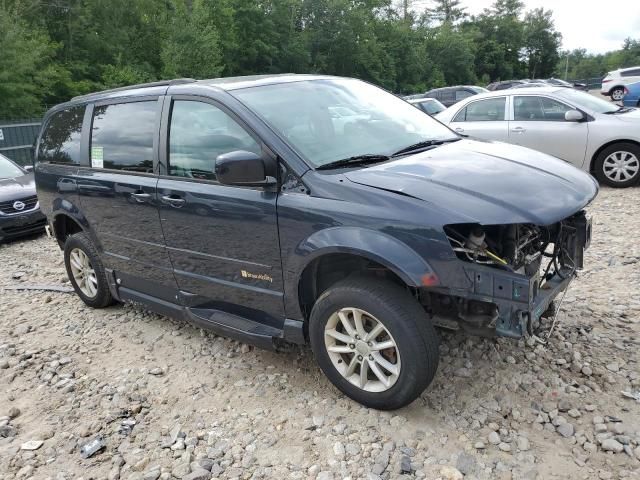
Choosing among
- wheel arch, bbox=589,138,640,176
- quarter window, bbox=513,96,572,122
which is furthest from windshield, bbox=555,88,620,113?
wheel arch, bbox=589,138,640,176

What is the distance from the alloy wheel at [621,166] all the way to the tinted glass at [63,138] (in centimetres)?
700

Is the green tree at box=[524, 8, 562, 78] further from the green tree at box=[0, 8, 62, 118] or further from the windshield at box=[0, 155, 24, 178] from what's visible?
the windshield at box=[0, 155, 24, 178]

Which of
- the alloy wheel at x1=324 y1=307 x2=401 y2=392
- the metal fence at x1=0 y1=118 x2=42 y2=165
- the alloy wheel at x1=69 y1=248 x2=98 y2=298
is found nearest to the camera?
the alloy wheel at x1=324 y1=307 x2=401 y2=392

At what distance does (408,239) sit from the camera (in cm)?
269

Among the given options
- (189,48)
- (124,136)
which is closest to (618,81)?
(189,48)

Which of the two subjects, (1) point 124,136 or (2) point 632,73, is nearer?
(1) point 124,136

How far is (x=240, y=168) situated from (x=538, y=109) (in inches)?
267

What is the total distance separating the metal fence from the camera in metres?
15.4

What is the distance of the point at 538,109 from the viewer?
27.4 feet

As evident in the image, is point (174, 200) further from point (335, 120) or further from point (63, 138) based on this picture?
point (63, 138)

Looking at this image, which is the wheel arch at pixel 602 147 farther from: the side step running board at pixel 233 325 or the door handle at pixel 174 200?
the door handle at pixel 174 200

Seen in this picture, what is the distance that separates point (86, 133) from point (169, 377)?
217cm

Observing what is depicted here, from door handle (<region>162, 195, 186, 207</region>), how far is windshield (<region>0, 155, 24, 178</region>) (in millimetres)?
6215

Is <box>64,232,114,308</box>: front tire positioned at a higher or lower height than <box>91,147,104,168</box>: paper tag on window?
lower
